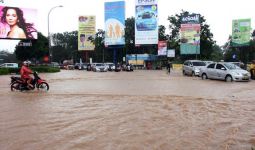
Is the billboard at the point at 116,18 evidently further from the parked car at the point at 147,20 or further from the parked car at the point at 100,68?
the parked car at the point at 100,68

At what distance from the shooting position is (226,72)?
94.2 ft

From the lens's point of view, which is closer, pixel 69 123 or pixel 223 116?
pixel 69 123

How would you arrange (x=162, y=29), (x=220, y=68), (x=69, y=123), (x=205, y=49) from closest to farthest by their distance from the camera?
(x=69, y=123), (x=220, y=68), (x=205, y=49), (x=162, y=29)

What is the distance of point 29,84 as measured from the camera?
2077 cm

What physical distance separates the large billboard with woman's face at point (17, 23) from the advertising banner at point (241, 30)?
33.1 meters

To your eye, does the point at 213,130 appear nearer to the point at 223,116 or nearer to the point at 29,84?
the point at 223,116

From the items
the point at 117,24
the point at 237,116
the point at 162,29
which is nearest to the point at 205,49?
the point at 162,29

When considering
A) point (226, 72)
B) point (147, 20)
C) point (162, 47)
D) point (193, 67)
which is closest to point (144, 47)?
point (162, 47)

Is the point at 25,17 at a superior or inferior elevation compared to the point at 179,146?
superior

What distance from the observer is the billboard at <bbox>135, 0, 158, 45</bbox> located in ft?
222

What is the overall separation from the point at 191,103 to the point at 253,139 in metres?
6.78

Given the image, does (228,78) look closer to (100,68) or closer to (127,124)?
(127,124)

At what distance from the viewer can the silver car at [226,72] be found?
28156 millimetres

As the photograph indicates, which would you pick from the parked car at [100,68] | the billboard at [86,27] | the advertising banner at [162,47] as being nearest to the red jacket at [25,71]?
the parked car at [100,68]
